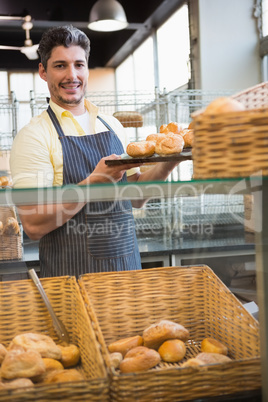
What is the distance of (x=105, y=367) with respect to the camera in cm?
76

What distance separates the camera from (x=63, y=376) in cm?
81

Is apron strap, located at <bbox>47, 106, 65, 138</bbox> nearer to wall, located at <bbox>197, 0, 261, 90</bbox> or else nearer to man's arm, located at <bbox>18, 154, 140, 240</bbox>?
man's arm, located at <bbox>18, 154, 140, 240</bbox>

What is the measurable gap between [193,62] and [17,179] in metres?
3.59

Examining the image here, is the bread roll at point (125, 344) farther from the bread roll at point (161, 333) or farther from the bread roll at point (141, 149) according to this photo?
the bread roll at point (141, 149)

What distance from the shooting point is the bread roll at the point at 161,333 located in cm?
95

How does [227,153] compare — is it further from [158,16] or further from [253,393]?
[158,16]

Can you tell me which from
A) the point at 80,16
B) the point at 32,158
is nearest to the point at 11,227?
the point at 32,158

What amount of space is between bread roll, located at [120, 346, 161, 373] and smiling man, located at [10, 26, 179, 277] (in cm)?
50

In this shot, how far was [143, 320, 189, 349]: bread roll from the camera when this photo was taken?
946mm

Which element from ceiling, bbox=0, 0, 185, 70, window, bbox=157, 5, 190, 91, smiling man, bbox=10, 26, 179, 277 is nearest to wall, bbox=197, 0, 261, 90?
window, bbox=157, 5, 190, 91

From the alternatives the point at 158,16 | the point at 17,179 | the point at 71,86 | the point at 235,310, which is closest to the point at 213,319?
the point at 235,310

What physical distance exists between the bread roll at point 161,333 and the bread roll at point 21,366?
234mm

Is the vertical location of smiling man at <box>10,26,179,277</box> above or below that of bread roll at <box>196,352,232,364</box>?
above

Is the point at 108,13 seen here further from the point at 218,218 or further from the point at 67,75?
the point at 218,218
